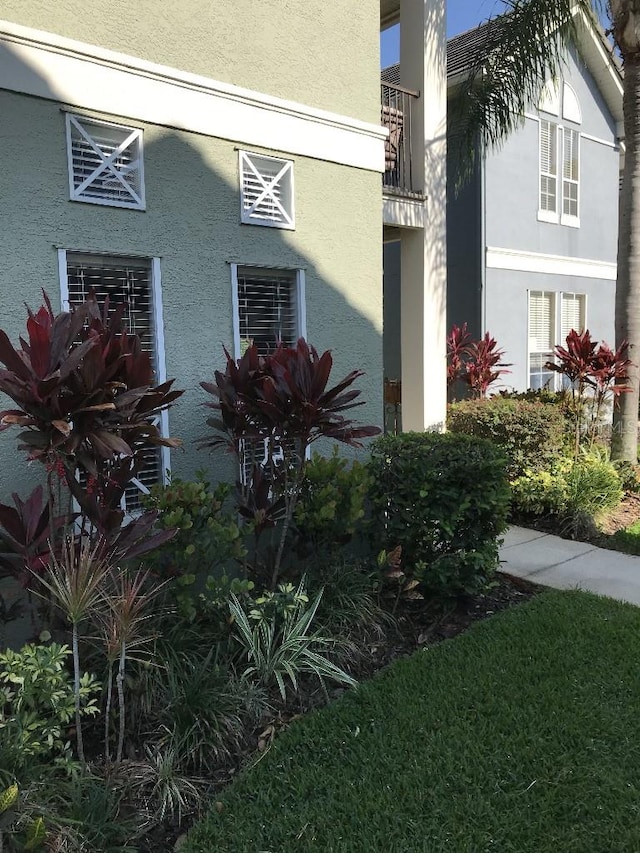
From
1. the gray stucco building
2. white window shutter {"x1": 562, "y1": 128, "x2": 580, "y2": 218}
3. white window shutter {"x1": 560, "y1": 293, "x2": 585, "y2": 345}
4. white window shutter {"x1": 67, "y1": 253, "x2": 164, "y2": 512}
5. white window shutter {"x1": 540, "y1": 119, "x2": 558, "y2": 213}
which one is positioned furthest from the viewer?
white window shutter {"x1": 560, "y1": 293, "x2": 585, "y2": 345}

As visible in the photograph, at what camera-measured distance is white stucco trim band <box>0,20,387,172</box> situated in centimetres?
401

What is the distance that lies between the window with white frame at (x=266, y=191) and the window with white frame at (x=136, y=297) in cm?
94

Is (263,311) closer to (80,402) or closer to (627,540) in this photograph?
(80,402)

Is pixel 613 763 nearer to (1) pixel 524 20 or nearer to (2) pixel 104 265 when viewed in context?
(2) pixel 104 265

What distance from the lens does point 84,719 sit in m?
Result: 3.62

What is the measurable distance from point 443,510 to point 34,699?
9.78ft

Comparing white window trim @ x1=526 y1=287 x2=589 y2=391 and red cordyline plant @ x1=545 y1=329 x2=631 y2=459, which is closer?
red cordyline plant @ x1=545 y1=329 x2=631 y2=459

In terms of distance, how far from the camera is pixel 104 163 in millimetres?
4352

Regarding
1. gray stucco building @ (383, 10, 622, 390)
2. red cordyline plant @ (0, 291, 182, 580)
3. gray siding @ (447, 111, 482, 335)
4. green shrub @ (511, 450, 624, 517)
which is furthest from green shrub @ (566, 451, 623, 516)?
red cordyline plant @ (0, 291, 182, 580)

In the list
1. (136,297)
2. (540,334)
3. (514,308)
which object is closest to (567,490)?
(136,297)

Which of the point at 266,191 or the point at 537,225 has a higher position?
the point at 537,225

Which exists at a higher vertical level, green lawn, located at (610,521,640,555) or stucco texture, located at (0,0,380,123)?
stucco texture, located at (0,0,380,123)

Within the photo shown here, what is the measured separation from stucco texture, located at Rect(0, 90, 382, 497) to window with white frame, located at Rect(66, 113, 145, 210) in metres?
0.06

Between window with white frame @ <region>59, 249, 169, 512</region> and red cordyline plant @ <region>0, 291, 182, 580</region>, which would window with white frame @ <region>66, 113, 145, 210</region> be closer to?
window with white frame @ <region>59, 249, 169, 512</region>
